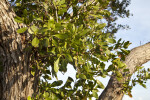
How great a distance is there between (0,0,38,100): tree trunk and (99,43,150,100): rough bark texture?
1.64 meters

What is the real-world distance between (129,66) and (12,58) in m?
2.35

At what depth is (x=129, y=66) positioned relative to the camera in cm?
389

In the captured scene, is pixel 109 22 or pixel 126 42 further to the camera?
pixel 109 22

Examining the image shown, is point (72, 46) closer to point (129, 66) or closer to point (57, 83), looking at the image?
point (57, 83)

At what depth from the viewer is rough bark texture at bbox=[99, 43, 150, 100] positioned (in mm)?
3598

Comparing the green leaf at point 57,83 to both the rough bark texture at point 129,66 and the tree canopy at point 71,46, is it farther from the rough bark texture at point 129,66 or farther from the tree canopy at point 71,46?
the rough bark texture at point 129,66

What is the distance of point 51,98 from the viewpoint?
7.89 feet

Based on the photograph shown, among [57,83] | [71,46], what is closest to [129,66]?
[57,83]

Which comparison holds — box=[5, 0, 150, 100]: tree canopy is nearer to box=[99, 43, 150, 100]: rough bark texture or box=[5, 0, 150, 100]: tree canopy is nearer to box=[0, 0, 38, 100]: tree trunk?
box=[0, 0, 38, 100]: tree trunk

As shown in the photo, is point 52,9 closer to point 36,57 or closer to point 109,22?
point 36,57

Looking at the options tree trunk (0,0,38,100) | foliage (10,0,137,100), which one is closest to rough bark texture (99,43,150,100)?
foliage (10,0,137,100)

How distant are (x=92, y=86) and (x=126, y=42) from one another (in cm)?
72

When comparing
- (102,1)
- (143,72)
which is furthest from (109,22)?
(102,1)

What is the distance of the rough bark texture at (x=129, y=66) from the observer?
3.60 meters
